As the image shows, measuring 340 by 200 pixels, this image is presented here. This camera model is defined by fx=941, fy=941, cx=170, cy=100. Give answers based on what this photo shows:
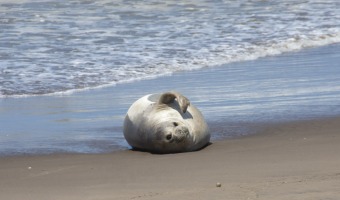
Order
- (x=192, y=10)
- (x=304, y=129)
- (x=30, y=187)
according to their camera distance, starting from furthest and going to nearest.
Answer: (x=192, y=10), (x=304, y=129), (x=30, y=187)

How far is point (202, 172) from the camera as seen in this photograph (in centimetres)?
573

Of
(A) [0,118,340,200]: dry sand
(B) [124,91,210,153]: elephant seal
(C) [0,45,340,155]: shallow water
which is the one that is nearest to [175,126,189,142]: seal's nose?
(B) [124,91,210,153]: elephant seal

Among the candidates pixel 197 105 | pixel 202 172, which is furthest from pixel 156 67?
pixel 202 172

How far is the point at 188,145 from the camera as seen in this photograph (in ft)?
21.7

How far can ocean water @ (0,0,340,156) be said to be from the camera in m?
7.91

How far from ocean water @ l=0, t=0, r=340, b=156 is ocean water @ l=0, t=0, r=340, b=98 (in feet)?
0.06

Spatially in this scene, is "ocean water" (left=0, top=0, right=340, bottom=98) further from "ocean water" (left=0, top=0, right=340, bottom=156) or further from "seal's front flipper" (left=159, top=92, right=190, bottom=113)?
"seal's front flipper" (left=159, top=92, right=190, bottom=113)

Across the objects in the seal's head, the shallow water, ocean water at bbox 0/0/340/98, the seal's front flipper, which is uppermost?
the seal's front flipper

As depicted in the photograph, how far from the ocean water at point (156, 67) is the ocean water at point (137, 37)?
18 mm

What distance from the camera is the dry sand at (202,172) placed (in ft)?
16.4

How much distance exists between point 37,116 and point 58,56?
12.7 ft

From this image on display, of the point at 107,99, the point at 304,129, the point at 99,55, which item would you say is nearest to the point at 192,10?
the point at 99,55

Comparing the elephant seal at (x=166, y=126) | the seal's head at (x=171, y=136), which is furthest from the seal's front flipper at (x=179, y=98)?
the seal's head at (x=171, y=136)

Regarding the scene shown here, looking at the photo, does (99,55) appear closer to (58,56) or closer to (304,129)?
(58,56)
